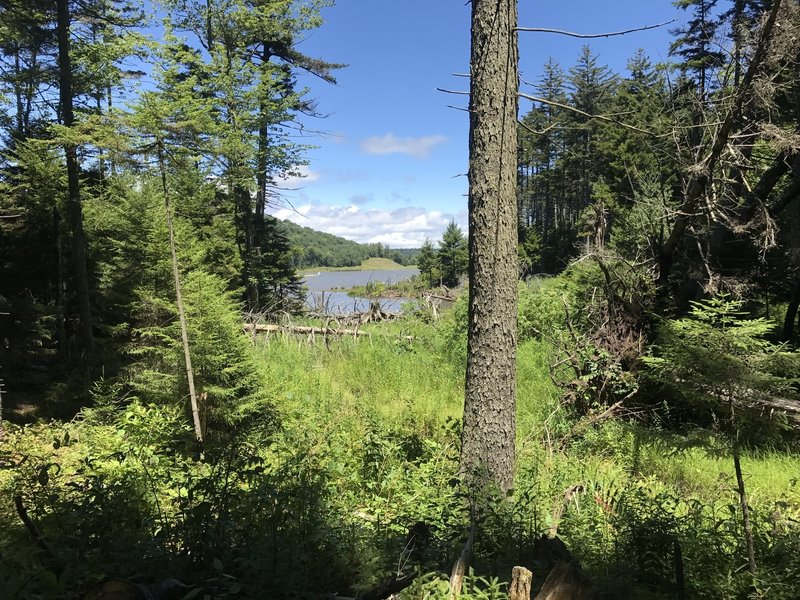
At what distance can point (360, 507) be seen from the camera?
14.4 ft

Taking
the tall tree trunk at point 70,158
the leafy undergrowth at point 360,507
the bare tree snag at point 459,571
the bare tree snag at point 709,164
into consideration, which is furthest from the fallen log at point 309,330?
the bare tree snag at point 459,571

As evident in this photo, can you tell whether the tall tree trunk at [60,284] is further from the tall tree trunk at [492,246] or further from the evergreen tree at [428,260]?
the evergreen tree at [428,260]

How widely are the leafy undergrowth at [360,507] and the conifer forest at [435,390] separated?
32mm

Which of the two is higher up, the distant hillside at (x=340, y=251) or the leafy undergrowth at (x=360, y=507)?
the distant hillside at (x=340, y=251)

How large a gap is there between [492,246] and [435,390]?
486cm

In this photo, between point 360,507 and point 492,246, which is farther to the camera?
point 360,507

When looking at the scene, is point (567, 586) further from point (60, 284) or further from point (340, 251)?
point (340, 251)

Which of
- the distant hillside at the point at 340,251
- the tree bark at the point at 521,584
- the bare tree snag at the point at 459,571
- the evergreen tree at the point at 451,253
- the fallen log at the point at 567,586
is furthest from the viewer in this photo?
the distant hillside at the point at 340,251

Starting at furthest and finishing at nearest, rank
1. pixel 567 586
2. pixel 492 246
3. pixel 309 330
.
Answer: pixel 309 330
pixel 492 246
pixel 567 586

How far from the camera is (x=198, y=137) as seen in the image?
6727 mm

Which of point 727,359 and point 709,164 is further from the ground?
point 709,164

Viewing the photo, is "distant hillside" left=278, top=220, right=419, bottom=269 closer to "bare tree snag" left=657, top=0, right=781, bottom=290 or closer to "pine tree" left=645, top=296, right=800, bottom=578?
"bare tree snag" left=657, top=0, right=781, bottom=290

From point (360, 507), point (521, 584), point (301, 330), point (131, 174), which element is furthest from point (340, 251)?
point (521, 584)

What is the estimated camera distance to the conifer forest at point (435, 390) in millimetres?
2924
